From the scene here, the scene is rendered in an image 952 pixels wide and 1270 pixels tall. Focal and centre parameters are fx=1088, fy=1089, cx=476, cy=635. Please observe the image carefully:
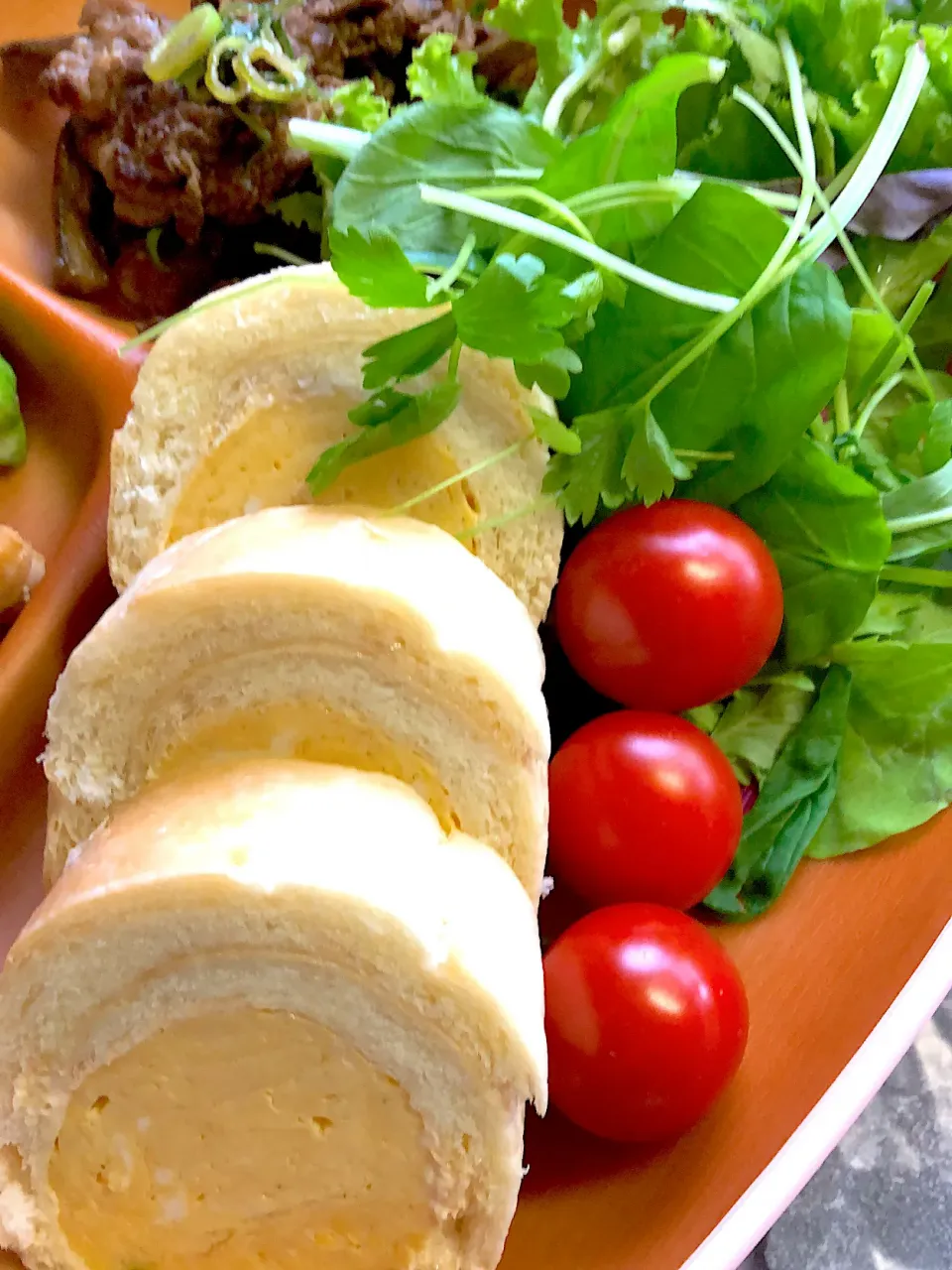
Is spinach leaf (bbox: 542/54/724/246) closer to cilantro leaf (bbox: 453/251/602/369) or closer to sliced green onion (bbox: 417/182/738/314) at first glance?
sliced green onion (bbox: 417/182/738/314)

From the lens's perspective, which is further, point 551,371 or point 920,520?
point 920,520

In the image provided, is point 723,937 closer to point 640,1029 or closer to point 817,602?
point 640,1029

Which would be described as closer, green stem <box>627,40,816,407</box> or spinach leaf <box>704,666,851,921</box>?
green stem <box>627,40,816,407</box>

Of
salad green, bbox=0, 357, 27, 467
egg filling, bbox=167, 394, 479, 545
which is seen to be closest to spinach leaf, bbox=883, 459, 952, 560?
egg filling, bbox=167, 394, 479, 545

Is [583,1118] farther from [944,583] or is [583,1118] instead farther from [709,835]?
[944,583]

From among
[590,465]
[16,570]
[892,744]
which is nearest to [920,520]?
[892,744]

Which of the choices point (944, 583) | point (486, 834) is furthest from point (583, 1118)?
point (944, 583)
